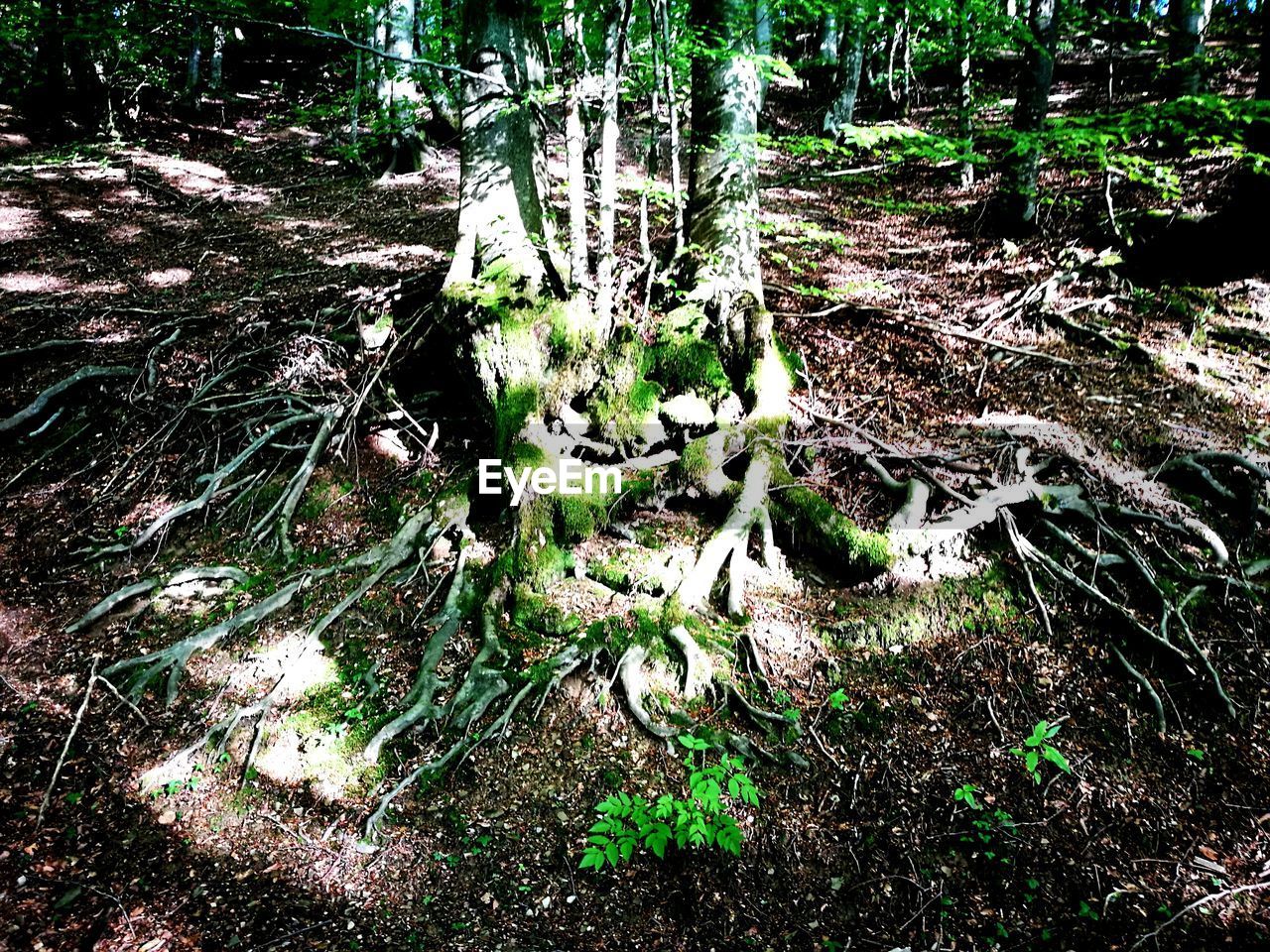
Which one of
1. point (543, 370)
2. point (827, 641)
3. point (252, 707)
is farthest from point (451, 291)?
point (827, 641)

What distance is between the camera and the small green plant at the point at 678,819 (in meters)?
3.43

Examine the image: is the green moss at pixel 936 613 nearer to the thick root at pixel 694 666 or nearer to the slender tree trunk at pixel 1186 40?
the thick root at pixel 694 666

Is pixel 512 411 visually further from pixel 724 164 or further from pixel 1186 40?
pixel 1186 40

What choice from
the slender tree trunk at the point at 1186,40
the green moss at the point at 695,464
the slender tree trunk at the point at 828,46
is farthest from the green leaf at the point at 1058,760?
the slender tree trunk at the point at 828,46

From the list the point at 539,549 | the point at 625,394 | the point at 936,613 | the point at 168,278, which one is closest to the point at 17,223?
the point at 168,278

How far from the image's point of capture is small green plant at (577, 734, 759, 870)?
3.43m

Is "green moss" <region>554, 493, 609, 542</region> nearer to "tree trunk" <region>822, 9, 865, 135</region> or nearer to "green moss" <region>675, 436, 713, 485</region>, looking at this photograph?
"green moss" <region>675, 436, 713, 485</region>

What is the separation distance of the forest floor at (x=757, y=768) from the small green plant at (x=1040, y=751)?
0.28 ft

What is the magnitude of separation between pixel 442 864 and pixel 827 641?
2707 millimetres

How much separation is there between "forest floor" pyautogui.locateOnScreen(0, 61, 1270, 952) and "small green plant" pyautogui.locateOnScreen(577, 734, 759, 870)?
0.50 ft

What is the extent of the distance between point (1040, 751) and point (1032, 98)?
8874 mm

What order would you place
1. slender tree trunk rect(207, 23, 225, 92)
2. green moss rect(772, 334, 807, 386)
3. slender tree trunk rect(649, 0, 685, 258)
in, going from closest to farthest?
1. green moss rect(772, 334, 807, 386)
2. slender tree trunk rect(649, 0, 685, 258)
3. slender tree trunk rect(207, 23, 225, 92)

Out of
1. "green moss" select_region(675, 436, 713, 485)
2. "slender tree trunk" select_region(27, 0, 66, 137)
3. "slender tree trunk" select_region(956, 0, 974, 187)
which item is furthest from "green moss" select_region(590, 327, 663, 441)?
"slender tree trunk" select_region(27, 0, 66, 137)

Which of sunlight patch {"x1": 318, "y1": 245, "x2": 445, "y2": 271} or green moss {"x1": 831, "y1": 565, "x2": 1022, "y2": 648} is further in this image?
sunlight patch {"x1": 318, "y1": 245, "x2": 445, "y2": 271}
